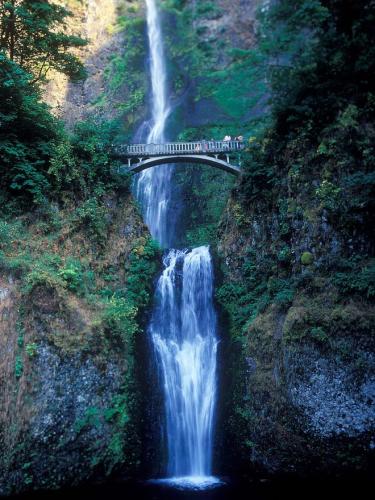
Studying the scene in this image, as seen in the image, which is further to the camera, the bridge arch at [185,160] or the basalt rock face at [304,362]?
the bridge arch at [185,160]

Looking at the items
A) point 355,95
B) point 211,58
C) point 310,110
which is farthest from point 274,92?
point 211,58

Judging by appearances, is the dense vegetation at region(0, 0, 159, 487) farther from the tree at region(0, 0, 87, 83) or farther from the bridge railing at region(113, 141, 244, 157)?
the bridge railing at region(113, 141, 244, 157)

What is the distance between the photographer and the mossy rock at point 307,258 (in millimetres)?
12617

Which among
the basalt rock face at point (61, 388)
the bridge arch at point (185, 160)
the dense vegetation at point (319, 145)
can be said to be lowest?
the basalt rock face at point (61, 388)

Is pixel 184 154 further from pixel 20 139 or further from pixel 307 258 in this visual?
pixel 307 258

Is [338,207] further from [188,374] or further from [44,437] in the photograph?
[44,437]

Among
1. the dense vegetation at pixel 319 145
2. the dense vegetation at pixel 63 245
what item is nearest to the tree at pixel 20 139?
the dense vegetation at pixel 63 245

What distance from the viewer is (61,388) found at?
11.2m

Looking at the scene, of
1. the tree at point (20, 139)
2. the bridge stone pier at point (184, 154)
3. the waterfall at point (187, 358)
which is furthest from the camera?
the bridge stone pier at point (184, 154)

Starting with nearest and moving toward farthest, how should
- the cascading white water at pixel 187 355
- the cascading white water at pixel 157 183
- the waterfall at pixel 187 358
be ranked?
the waterfall at pixel 187 358
the cascading white water at pixel 187 355
the cascading white water at pixel 157 183

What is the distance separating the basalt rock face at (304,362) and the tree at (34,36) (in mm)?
12139

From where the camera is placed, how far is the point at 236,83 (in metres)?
31.4

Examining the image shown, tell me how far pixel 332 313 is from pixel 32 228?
10.3 m

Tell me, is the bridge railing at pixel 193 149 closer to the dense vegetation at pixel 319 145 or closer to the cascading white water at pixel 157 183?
the dense vegetation at pixel 319 145
